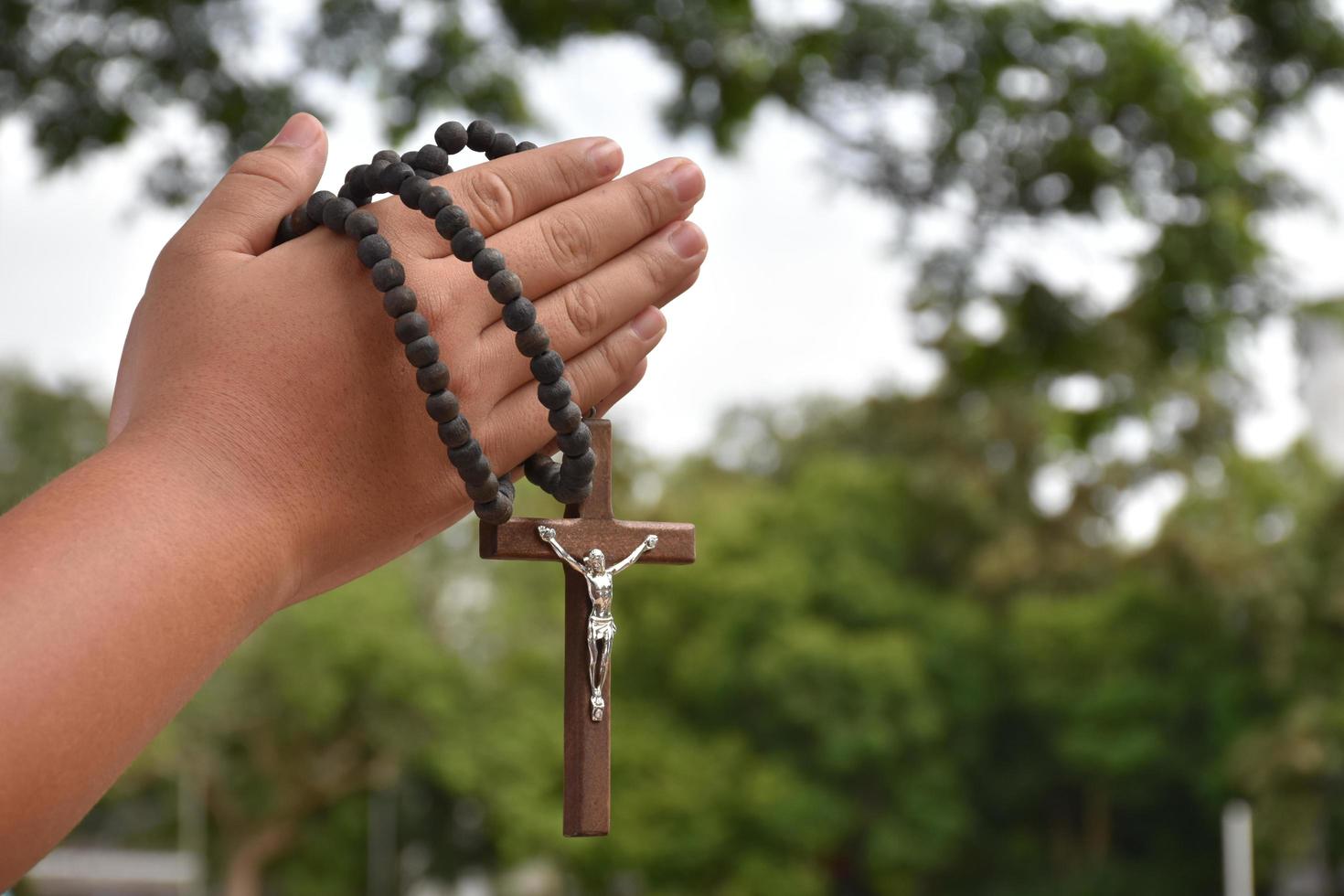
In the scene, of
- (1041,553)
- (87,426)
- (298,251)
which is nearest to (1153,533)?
(1041,553)

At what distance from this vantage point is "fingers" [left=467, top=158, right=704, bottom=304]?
1435 millimetres

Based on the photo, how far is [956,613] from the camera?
84.0 feet

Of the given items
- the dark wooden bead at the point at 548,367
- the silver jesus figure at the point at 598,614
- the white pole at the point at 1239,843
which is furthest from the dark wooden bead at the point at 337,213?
the white pole at the point at 1239,843

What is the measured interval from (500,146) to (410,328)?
0.36 m

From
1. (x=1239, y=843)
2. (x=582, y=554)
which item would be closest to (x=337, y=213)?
(x=582, y=554)

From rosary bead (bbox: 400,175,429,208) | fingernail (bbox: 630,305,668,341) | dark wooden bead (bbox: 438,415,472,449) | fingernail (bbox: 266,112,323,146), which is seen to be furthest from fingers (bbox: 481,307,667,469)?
fingernail (bbox: 266,112,323,146)

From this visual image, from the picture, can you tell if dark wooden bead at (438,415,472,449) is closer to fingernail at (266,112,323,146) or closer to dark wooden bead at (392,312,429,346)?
dark wooden bead at (392,312,429,346)

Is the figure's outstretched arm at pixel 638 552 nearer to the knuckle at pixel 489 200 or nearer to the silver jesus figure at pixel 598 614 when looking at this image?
the silver jesus figure at pixel 598 614

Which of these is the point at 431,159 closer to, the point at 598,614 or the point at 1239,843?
the point at 598,614

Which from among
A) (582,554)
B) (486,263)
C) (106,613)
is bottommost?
(106,613)

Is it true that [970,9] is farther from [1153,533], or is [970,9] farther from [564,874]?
[564,874]

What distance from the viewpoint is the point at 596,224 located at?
147 cm

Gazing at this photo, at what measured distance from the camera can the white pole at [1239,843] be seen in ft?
66.7

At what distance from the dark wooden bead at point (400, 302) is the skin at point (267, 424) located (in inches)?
2.2
